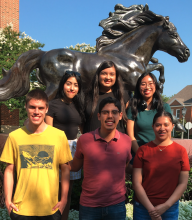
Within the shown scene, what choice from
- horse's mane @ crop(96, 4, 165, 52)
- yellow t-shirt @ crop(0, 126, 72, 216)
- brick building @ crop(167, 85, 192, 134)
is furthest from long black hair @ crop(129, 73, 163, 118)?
brick building @ crop(167, 85, 192, 134)

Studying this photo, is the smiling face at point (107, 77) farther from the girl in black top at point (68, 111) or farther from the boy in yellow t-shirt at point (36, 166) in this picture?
the boy in yellow t-shirt at point (36, 166)

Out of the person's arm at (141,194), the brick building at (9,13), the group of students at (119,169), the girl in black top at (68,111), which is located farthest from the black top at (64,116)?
the brick building at (9,13)

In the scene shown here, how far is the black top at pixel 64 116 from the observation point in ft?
8.26

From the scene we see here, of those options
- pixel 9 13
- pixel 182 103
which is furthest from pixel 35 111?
pixel 182 103

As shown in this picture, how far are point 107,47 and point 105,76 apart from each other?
Result: 232 centimetres

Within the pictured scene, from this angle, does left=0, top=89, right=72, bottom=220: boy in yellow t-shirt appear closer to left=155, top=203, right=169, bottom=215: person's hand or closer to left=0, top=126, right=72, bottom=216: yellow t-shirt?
left=0, top=126, right=72, bottom=216: yellow t-shirt

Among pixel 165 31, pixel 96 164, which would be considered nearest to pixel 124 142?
pixel 96 164

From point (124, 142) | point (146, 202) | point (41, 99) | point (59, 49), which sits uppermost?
point (59, 49)

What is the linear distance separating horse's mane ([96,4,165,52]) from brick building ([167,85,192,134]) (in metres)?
39.7

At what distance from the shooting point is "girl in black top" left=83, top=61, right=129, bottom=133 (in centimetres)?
251

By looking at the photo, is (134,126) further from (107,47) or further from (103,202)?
(107,47)

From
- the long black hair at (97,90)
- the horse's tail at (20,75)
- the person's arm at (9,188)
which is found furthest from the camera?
the horse's tail at (20,75)

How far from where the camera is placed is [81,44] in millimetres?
18062

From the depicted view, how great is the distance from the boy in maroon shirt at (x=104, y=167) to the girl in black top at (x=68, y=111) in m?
0.54
